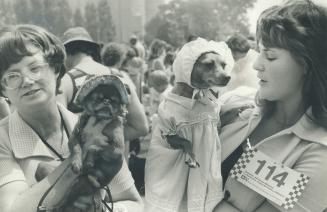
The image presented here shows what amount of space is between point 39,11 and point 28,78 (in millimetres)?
3820

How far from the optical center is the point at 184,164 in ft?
7.38

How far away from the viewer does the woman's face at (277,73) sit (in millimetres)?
1810

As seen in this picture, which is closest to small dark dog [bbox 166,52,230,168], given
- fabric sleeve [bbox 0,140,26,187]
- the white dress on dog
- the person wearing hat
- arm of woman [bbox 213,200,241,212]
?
the white dress on dog

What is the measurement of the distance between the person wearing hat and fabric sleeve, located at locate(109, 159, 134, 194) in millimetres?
812

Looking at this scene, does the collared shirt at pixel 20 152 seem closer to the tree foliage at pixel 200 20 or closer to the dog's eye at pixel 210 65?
the dog's eye at pixel 210 65

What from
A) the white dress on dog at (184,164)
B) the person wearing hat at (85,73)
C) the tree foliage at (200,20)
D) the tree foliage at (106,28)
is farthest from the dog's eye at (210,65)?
the tree foliage at (106,28)

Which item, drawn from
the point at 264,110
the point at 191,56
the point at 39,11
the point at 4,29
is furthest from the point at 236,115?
the point at 39,11

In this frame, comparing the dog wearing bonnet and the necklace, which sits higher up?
the necklace

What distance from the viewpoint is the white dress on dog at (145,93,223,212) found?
2090mm

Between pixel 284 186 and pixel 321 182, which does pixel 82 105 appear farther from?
pixel 321 182

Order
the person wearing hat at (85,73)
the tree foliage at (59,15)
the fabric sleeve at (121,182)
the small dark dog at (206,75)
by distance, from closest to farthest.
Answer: the fabric sleeve at (121,182) → the small dark dog at (206,75) → the person wearing hat at (85,73) → the tree foliage at (59,15)

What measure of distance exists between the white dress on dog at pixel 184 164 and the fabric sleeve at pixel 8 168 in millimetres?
Answer: 813

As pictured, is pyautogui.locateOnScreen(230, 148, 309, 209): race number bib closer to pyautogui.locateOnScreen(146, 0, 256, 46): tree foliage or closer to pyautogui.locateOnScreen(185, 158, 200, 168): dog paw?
pyautogui.locateOnScreen(185, 158, 200, 168): dog paw

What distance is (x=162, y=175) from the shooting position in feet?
7.20
